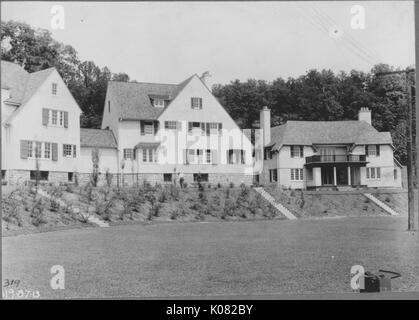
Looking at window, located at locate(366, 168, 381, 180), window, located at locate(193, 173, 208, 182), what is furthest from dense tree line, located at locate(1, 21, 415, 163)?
window, located at locate(193, 173, 208, 182)

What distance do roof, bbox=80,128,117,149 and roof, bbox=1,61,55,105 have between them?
1230 mm

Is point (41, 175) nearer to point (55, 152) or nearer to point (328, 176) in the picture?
point (55, 152)

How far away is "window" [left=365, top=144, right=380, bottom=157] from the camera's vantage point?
9195 mm

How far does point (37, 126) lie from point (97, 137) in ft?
3.60

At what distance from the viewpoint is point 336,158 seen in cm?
957

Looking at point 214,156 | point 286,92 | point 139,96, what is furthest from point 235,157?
point 139,96

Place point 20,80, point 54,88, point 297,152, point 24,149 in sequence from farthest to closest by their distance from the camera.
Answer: point 297,152, point 54,88, point 24,149, point 20,80

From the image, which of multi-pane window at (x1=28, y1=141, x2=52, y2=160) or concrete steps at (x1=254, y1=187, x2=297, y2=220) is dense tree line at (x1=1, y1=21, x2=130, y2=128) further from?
concrete steps at (x1=254, y1=187, x2=297, y2=220)

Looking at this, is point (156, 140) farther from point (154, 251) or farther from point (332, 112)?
point (332, 112)

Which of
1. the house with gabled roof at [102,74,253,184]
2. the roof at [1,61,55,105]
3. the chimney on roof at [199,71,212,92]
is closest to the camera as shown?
the roof at [1,61,55,105]

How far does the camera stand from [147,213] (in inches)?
390

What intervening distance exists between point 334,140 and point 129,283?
15.6 feet

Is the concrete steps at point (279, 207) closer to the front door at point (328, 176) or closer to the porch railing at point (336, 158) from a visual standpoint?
the front door at point (328, 176)
